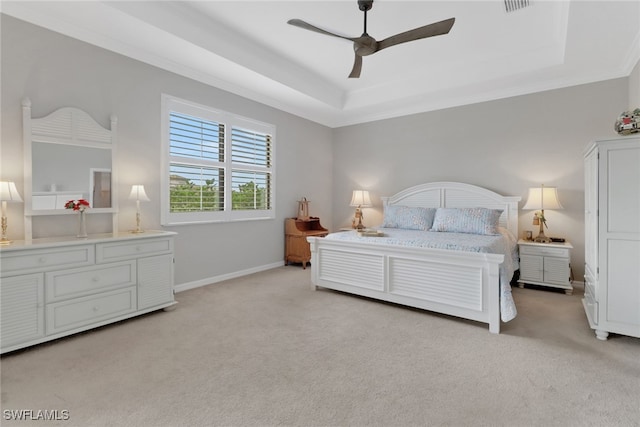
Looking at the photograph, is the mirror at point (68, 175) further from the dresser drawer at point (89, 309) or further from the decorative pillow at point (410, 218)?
the decorative pillow at point (410, 218)

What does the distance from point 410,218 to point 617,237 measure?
7.93 feet

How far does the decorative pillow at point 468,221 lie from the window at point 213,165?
2.67 m

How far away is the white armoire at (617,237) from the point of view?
2.41 meters

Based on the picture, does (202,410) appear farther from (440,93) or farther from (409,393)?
(440,93)

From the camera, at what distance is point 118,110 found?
10.9 ft

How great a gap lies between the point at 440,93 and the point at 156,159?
4.13 meters

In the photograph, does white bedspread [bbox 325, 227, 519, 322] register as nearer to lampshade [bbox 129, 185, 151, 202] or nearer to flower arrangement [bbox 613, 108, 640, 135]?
flower arrangement [bbox 613, 108, 640, 135]

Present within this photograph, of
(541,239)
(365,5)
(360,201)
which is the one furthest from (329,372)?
(360,201)

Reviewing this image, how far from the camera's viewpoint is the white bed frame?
280 cm

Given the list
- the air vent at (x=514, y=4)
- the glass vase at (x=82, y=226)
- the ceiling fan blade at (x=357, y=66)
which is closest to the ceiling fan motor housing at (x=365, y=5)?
the ceiling fan blade at (x=357, y=66)

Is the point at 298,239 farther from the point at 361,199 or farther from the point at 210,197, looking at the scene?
the point at 210,197

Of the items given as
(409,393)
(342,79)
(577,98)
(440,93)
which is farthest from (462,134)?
(409,393)

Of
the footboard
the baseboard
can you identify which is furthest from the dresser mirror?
the footboard

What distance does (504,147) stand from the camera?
4.66m
